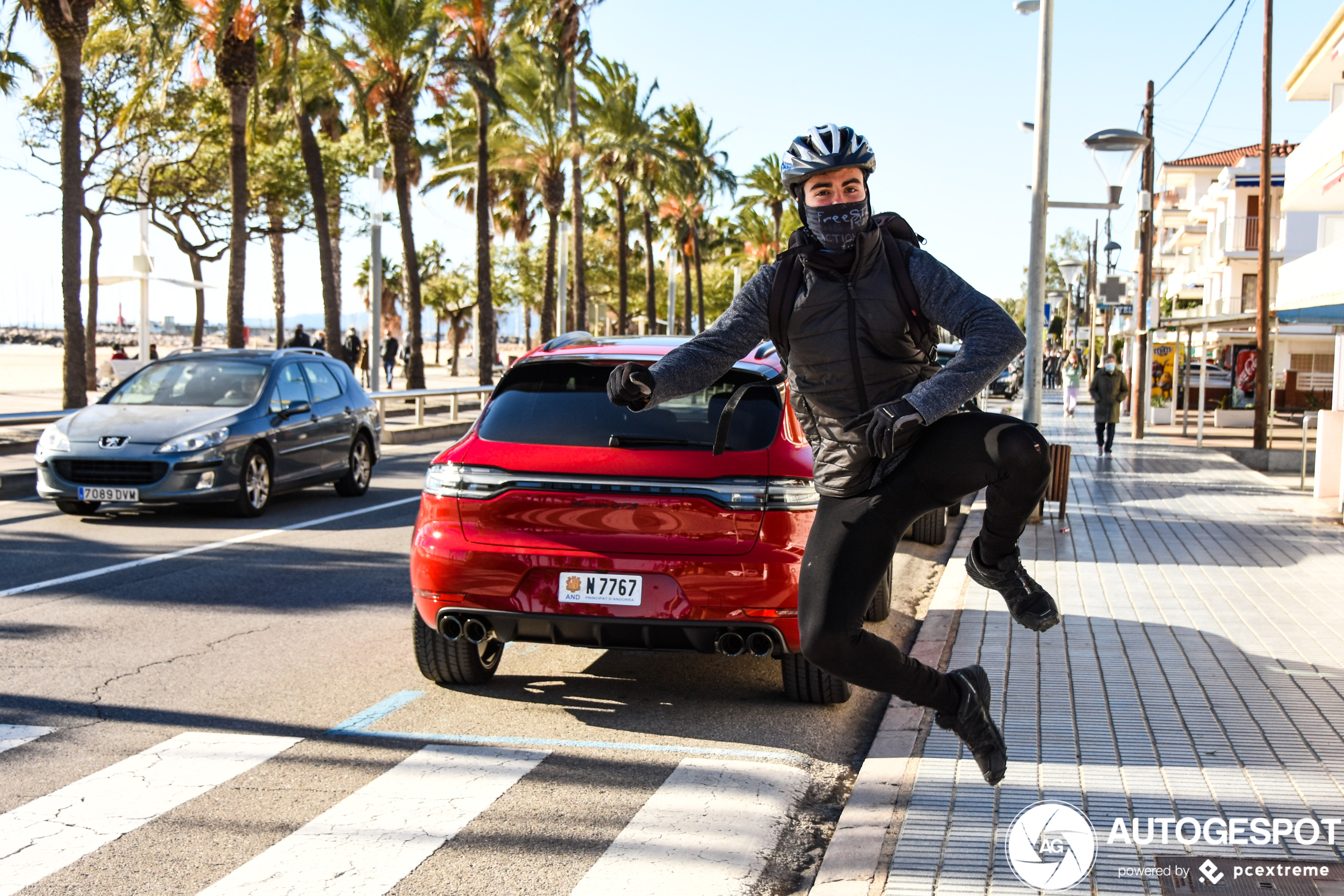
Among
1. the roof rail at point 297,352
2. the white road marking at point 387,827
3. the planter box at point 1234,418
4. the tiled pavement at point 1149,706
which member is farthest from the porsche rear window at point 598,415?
the planter box at point 1234,418

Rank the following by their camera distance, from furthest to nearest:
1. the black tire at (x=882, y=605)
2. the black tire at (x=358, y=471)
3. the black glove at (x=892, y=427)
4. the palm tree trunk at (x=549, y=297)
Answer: the palm tree trunk at (x=549, y=297), the black tire at (x=358, y=471), the black tire at (x=882, y=605), the black glove at (x=892, y=427)

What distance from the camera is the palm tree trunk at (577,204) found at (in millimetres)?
40375

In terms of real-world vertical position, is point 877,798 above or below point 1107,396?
below

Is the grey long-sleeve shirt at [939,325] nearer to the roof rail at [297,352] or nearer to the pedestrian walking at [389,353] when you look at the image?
the roof rail at [297,352]

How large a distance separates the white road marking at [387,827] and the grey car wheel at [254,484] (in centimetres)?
760

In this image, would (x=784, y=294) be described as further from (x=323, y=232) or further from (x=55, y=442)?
(x=323, y=232)

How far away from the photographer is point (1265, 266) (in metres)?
23.4

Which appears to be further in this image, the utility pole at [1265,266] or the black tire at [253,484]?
the utility pole at [1265,266]

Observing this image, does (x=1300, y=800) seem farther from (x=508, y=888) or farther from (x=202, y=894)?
(x=202, y=894)

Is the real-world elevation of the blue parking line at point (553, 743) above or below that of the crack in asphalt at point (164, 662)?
below

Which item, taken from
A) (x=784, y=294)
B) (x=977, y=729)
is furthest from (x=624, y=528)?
(x=977, y=729)

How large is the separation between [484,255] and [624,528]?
3086 centimetres

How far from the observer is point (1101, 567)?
9.75 m

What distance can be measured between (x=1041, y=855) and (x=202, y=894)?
246 cm
